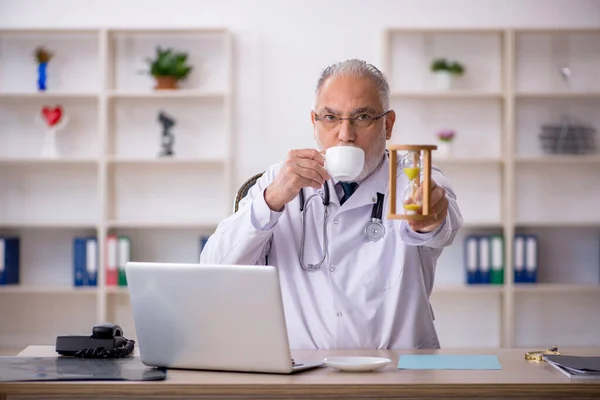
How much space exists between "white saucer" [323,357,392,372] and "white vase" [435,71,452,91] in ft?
11.1

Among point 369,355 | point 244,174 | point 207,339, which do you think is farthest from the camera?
point 244,174

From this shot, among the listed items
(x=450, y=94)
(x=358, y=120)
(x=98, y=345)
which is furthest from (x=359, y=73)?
(x=450, y=94)

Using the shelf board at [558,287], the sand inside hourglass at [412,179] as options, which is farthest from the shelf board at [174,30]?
the sand inside hourglass at [412,179]

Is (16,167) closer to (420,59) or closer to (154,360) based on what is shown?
(420,59)

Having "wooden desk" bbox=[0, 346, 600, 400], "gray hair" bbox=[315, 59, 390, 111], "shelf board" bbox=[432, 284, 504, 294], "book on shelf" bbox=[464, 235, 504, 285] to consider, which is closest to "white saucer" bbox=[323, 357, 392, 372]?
"wooden desk" bbox=[0, 346, 600, 400]

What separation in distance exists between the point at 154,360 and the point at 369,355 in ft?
1.63

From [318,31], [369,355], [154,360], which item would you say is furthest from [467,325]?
[154,360]

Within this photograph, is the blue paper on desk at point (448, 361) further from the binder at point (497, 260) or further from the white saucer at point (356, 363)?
the binder at point (497, 260)

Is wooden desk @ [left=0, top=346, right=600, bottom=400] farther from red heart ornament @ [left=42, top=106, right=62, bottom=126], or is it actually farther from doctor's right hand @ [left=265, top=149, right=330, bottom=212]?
red heart ornament @ [left=42, top=106, right=62, bottom=126]

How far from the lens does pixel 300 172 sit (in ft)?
6.66

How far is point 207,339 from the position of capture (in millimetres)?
1651

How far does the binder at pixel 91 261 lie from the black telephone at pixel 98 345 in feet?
9.34

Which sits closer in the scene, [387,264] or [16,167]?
[387,264]

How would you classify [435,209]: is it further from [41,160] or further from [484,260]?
[41,160]
